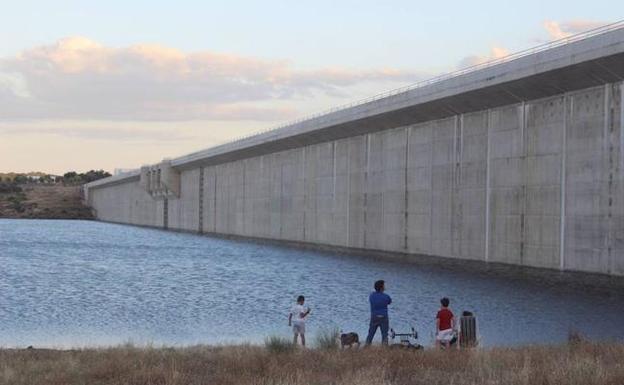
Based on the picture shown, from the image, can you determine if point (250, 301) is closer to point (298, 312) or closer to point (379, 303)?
point (298, 312)

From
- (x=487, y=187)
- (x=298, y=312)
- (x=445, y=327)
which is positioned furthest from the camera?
(x=487, y=187)

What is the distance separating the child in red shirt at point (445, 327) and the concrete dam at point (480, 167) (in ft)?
59.7

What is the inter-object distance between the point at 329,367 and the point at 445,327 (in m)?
4.78

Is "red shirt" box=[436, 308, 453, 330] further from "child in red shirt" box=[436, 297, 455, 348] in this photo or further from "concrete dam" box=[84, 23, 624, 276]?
"concrete dam" box=[84, 23, 624, 276]

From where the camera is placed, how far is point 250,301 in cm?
3334

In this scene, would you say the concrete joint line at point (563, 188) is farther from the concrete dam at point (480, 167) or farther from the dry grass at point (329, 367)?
the dry grass at point (329, 367)

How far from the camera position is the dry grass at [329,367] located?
1201cm

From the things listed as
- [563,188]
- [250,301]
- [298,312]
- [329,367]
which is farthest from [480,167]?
[329,367]

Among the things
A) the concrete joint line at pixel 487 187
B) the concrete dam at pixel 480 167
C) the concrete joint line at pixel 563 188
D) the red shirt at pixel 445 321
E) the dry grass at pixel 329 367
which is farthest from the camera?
the concrete joint line at pixel 487 187

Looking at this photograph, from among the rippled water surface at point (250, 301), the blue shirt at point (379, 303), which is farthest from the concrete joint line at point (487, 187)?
the blue shirt at point (379, 303)

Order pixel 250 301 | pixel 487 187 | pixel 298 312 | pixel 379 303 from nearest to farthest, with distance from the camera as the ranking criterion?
pixel 379 303 → pixel 298 312 → pixel 250 301 → pixel 487 187

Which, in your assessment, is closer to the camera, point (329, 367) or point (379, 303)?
point (329, 367)

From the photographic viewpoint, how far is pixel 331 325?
Answer: 25578 mm

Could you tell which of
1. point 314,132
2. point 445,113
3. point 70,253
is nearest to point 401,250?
point 445,113
